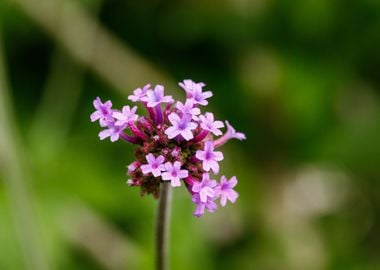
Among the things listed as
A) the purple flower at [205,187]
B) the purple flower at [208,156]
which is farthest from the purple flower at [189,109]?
the purple flower at [205,187]

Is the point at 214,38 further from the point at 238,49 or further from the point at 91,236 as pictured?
the point at 91,236

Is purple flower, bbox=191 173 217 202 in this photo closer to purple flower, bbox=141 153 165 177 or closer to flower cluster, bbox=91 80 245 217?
flower cluster, bbox=91 80 245 217

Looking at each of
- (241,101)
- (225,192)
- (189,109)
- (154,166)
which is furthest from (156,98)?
(241,101)

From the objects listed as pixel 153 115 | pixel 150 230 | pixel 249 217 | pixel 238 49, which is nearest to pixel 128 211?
pixel 150 230

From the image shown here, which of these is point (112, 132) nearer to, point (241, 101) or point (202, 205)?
point (202, 205)

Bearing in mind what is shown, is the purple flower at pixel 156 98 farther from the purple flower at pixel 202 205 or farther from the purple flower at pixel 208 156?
the purple flower at pixel 202 205

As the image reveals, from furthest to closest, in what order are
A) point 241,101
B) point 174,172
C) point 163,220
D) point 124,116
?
point 241,101
point 163,220
point 124,116
point 174,172
